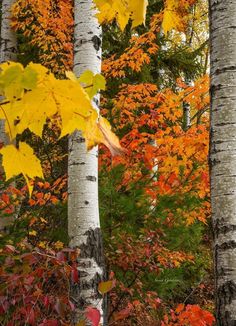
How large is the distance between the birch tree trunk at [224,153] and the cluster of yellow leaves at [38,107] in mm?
1256

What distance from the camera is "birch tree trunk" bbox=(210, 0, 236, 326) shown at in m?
2.00

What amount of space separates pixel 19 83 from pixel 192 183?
12.8ft

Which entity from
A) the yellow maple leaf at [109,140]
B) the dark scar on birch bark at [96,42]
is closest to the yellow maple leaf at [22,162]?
the yellow maple leaf at [109,140]

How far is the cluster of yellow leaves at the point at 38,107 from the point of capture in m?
0.82

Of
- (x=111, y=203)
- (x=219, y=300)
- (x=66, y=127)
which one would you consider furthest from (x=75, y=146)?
(x=66, y=127)

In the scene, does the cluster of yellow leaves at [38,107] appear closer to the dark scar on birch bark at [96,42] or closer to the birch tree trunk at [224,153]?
the birch tree trunk at [224,153]

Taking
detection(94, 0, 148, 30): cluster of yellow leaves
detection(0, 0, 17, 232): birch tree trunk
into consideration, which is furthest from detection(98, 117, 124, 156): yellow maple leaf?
detection(0, 0, 17, 232): birch tree trunk

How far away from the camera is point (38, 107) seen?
920 millimetres

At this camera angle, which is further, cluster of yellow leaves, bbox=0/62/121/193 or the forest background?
the forest background

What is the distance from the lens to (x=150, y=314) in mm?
4227

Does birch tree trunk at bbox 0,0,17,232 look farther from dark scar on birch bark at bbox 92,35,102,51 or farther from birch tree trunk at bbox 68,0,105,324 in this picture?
birch tree trunk at bbox 68,0,105,324

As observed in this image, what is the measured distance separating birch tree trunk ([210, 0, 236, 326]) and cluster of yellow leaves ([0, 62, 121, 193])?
1256 millimetres

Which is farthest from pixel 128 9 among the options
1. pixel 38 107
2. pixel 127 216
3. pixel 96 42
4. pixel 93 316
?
pixel 127 216

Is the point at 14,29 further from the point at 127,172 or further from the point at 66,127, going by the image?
the point at 66,127
